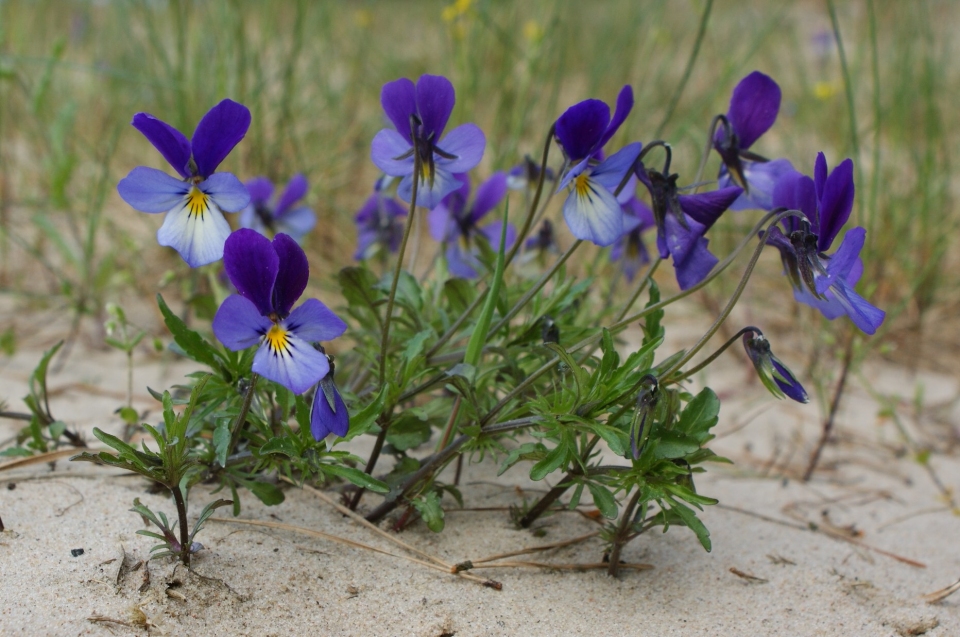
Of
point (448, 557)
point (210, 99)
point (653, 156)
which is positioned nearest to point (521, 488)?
point (448, 557)

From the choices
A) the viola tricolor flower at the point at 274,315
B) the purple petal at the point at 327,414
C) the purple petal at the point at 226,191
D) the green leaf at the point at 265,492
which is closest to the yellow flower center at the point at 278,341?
the viola tricolor flower at the point at 274,315

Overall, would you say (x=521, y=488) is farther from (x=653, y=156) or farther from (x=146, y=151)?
(x=146, y=151)

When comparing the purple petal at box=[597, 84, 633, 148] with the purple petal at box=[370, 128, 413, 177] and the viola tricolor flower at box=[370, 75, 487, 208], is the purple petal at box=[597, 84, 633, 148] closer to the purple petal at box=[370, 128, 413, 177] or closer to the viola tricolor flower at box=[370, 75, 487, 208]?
the viola tricolor flower at box=[370, 75, 487, 208]

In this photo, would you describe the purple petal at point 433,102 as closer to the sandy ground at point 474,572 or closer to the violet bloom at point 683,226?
the violet bloom at point 683,226

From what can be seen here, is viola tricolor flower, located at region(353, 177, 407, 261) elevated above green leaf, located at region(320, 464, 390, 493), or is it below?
above

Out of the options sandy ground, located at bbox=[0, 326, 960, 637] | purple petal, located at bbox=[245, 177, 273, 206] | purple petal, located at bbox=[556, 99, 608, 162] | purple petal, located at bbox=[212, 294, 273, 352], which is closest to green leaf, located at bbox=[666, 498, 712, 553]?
sandy ground, located at bbox=[0, 326, 960, 637]

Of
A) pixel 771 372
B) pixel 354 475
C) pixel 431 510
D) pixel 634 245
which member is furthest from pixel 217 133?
pixel 634 245
